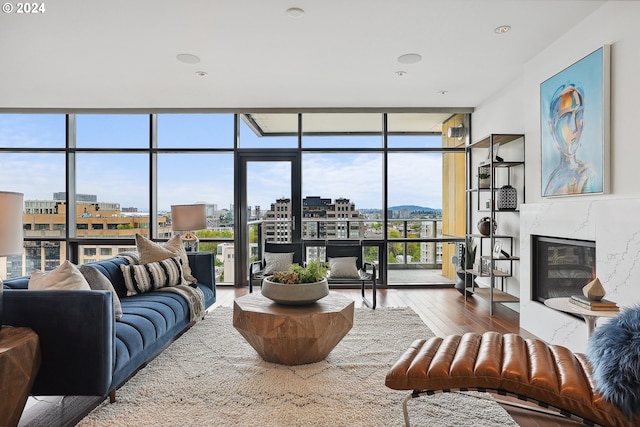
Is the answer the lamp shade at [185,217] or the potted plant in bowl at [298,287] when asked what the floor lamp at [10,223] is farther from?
the lamp shade at [185,217]

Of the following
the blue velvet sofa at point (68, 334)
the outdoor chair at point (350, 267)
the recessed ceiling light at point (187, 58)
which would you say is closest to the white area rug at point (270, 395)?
the blue velvet sofa at point (68, 334)

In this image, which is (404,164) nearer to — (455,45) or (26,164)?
(455,45)

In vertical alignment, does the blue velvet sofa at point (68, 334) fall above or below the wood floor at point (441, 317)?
above

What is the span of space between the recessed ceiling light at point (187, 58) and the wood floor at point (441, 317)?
2820mm

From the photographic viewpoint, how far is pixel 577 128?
3197 mm

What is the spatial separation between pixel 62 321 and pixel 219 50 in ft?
9.27

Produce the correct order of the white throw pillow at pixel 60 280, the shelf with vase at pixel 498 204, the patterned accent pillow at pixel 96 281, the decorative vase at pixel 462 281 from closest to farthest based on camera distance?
the white throw pillow at pixel 60 280 < the patterned accent pillow at pixel 96 281 < the shelf with vase at pixel 498 204 < the decorative vase at pixel 462 281

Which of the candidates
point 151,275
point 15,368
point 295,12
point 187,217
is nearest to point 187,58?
point 295,12

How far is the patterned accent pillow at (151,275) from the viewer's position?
333 centimetres

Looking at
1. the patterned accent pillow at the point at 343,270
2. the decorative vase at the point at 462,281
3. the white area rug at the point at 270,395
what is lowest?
the white area rug at the point at 270,395

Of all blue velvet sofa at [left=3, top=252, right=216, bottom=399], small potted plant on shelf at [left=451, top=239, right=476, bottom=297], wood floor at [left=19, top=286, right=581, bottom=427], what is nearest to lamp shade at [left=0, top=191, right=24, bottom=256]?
blue velvet sofa at [left=3, top=252, right=216, bottom=399]

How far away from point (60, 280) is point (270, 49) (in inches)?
107

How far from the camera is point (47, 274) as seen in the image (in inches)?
92.4

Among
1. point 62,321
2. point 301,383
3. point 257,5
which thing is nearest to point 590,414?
point 301,383
